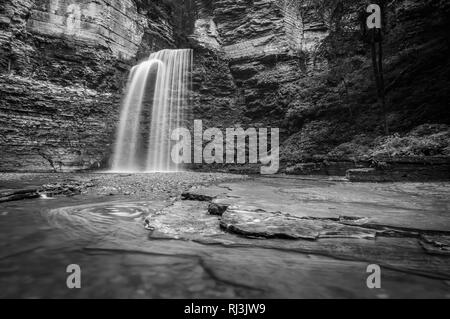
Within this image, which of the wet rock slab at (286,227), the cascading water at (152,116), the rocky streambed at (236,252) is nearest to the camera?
the rocky streambed at (236,252)

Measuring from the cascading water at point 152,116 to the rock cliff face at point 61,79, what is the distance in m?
0.76

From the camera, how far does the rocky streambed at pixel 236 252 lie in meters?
1.35

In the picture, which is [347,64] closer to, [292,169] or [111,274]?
[292,169]

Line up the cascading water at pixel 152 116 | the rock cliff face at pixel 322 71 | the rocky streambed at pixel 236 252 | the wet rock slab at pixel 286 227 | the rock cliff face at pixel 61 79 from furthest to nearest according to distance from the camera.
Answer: the cascading water at pixel 152 116, the rock cliff face at pixel 61 79, the rock cliff face at pixel 322 71, the wet rock slab at pixel 286 227, the rocky streambed at pixel 236 252

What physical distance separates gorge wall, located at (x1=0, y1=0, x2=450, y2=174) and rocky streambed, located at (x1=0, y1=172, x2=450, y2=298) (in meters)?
6.15

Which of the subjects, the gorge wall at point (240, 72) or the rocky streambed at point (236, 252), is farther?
the gorge wall at point (240, 72)

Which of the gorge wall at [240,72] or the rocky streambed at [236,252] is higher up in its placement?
the gorge wall at [240,72]

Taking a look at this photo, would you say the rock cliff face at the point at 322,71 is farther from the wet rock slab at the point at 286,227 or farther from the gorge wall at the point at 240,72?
the wet rock slab at the point at 286,227

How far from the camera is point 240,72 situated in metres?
18.1

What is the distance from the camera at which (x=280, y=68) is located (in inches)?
664

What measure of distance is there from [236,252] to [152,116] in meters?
16.1

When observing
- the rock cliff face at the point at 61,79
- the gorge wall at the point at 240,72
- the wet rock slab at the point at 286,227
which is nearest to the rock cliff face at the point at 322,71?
the gorge wall at the point at 240,72

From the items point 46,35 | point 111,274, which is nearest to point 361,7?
point 111,274
